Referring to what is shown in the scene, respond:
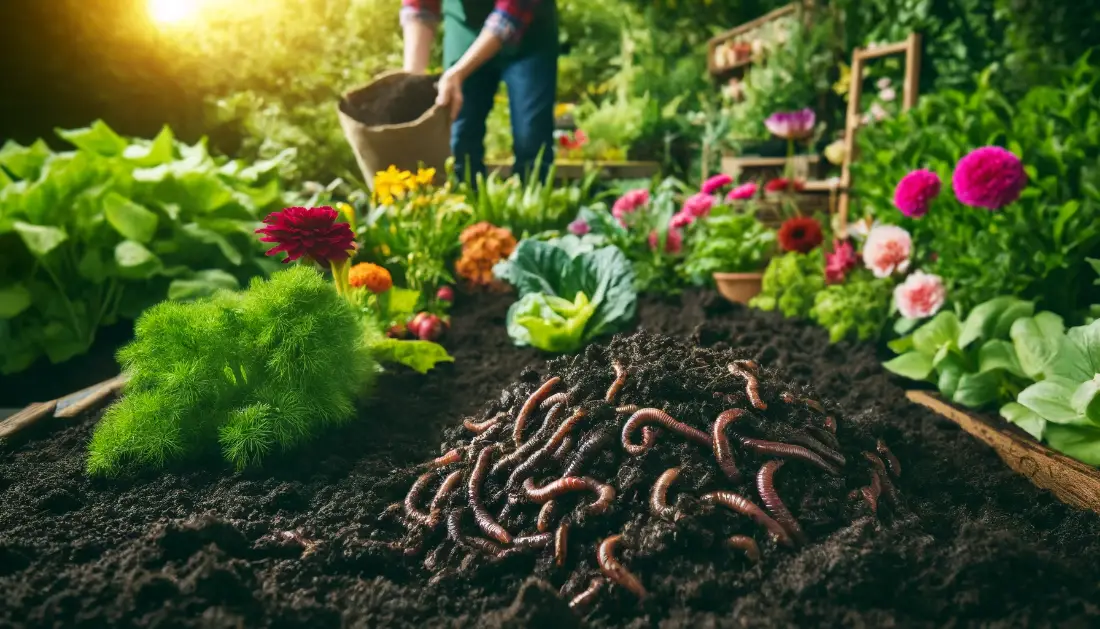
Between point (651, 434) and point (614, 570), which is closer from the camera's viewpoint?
point (614, 570)

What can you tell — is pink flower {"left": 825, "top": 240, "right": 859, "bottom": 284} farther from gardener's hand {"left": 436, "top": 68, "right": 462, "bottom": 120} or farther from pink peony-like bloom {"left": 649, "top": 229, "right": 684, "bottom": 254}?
gardener's hand {"left": 436, "top": 68, "right": 462, "bottom": 120}

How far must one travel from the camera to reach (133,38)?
16.6 feet

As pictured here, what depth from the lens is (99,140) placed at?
363 centimetres

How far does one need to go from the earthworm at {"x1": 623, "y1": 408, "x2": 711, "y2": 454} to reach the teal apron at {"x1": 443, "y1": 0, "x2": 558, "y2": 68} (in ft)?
10.1

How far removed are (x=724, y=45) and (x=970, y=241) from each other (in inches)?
262

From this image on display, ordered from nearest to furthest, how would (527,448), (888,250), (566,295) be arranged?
(527,448)
(888,250)
(566,295)

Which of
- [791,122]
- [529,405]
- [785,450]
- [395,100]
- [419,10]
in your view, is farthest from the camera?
[791,122]

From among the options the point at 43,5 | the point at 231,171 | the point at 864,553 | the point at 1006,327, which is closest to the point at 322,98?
the point at 43,5

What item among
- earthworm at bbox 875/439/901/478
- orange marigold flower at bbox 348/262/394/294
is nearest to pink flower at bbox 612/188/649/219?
orange marigold flower at bbox 348/262/394/294

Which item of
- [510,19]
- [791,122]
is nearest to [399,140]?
[510,19]

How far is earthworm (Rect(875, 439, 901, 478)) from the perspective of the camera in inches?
76.6

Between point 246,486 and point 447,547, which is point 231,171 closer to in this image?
point 246,486

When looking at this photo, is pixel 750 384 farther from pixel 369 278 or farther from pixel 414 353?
pixel 369 278

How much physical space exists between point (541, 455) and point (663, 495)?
0.30m
